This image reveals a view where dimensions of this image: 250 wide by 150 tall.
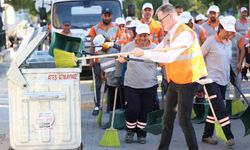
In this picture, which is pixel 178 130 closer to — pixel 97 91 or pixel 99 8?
pixel 97 91

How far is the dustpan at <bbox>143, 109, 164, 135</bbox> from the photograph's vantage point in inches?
306

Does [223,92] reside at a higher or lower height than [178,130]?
higher

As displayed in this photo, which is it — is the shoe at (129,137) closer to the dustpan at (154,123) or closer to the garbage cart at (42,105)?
the dustpan at (154,123)

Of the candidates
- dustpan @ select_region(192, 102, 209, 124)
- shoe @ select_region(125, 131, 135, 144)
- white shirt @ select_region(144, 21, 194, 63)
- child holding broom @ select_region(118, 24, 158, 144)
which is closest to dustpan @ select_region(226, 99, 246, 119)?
dustpan @ select_region(192, 102, 209, 124)

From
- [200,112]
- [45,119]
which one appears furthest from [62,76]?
[200,112]

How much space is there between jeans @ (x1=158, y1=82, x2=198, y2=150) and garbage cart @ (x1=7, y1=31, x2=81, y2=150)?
1000mm

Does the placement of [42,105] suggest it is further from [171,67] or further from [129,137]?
[129,137]

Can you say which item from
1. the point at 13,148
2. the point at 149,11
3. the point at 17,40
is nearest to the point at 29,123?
the point at 13,148

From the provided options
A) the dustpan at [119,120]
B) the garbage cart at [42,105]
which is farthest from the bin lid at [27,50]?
the dustpan at [119,120]

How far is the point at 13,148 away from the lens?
6.68 m

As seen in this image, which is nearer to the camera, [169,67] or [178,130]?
[169,67]

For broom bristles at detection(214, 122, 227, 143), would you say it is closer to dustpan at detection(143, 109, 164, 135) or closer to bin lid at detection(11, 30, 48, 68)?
dustpan at detection(143, 109, 164, 135)

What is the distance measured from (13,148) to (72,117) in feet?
2.50

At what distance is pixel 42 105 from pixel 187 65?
1.64 metres
